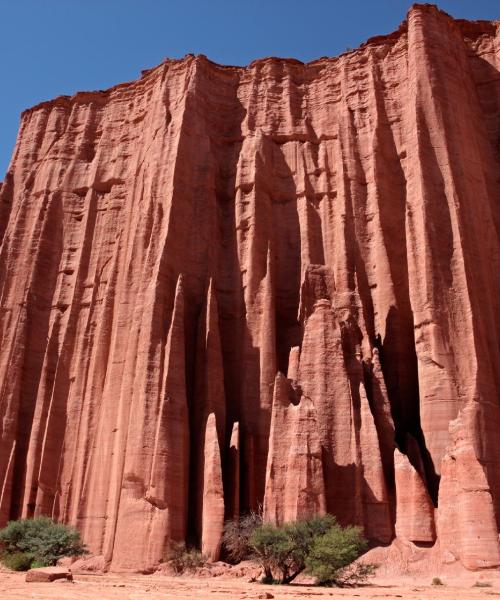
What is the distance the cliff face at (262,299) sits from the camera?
22.2 m

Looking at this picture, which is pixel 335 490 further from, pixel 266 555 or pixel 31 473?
pixel 31 473

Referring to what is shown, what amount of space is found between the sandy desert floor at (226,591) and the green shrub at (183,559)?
1.75m

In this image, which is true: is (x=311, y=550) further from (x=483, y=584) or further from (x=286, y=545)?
(x=483, y=584)

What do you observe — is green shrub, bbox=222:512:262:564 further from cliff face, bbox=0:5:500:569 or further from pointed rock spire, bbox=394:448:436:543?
pointed rock spire, bbox=394:448:436:543

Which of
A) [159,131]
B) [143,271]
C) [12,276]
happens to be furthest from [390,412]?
[12,276]

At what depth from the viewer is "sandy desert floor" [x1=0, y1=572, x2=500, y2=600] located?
1320 cm

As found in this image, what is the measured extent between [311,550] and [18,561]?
1009 centimetres

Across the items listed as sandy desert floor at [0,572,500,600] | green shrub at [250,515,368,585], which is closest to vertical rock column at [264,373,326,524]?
green shrub at [250,515,368,585]

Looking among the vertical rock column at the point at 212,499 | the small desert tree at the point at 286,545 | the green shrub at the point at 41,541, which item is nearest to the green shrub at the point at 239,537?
the vertical rock column at the point at 212,499

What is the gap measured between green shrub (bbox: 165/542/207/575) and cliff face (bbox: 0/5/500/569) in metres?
0.52

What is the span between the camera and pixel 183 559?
21.1 metres

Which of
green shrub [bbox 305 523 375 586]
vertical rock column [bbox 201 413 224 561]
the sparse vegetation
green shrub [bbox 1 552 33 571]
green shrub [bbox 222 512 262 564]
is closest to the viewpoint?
the sparse vegetation

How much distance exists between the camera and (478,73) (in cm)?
3391

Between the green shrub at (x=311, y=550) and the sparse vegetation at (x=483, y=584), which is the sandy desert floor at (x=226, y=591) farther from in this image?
the green shrub at (x=311, y=550)
